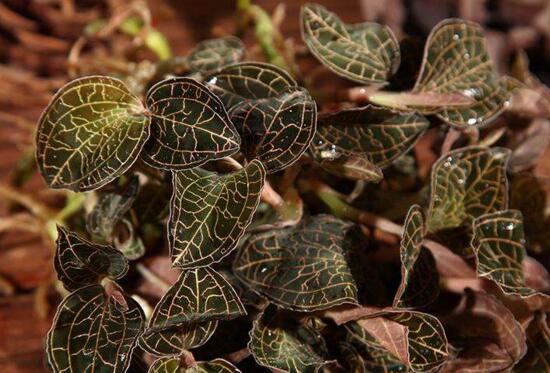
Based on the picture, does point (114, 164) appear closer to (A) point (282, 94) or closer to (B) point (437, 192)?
(A) point (282, 94)

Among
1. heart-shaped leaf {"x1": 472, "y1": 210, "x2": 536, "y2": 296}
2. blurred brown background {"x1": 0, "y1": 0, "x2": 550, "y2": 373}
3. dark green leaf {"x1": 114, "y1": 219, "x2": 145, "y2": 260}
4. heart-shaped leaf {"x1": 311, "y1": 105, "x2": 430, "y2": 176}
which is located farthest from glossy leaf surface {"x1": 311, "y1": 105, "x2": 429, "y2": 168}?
blurred brown background {"x1": 0, "y1": 0, "x2": 550, "y2": 373}

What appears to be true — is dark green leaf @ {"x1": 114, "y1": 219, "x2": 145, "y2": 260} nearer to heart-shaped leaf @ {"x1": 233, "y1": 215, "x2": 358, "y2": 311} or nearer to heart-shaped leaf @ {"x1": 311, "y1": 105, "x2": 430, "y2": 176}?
heart-shaped leaf @ {"x1": 233, "y1": 215, "x2": 358, "y2": 311}

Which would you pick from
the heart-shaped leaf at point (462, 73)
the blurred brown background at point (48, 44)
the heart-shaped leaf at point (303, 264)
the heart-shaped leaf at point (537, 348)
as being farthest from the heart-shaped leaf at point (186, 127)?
the blurred brown background at point (48, 44)

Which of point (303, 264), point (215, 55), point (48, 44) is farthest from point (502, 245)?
point (48, 44)

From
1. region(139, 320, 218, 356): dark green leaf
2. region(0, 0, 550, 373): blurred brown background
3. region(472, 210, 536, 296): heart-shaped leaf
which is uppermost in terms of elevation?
region(472, 210, 536, 296): heart-shaped leaf

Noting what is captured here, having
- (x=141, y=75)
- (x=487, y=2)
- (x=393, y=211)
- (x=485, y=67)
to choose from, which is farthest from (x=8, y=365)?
(x=487, y=2)

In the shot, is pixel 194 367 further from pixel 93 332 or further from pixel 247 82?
pixel 247 82
